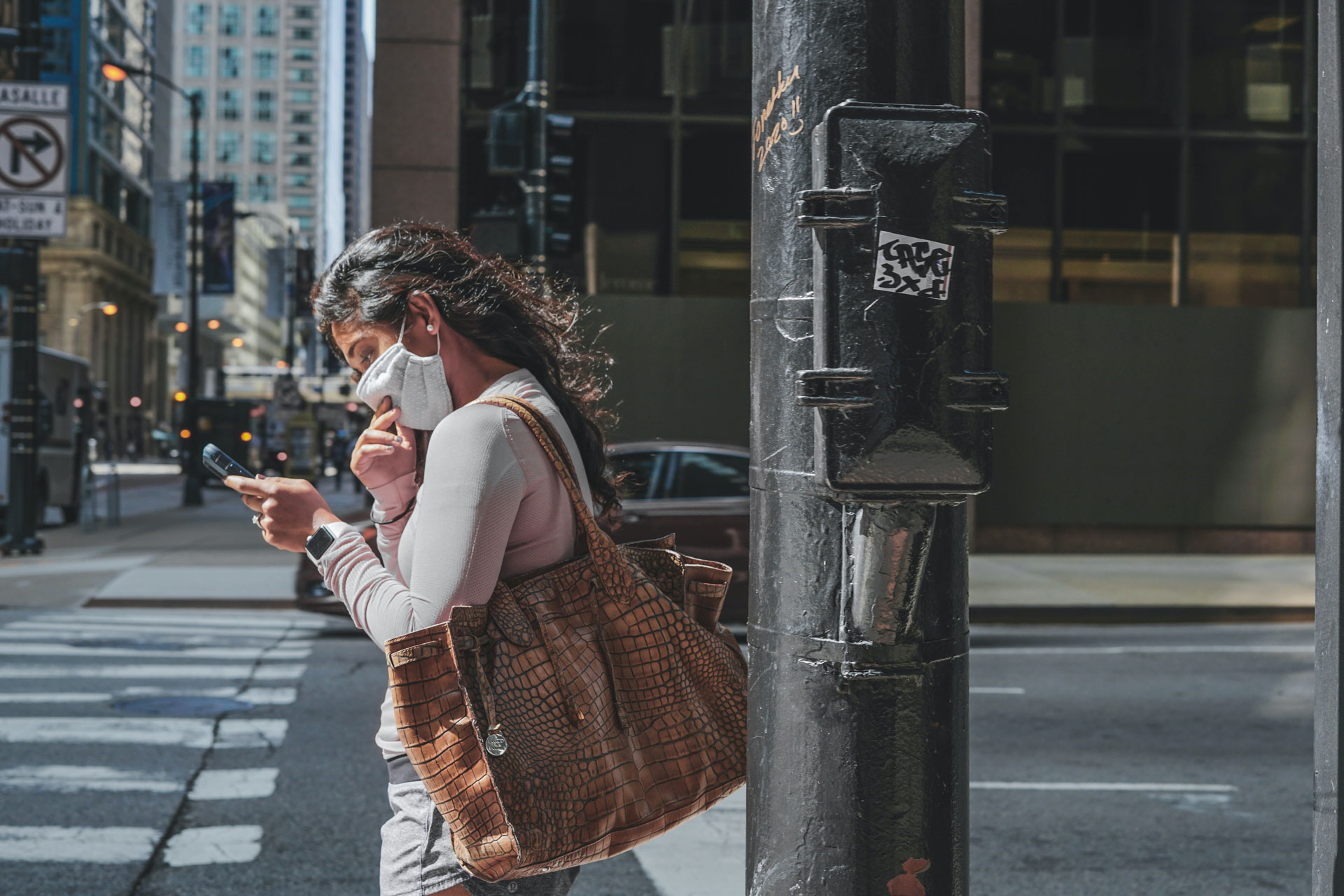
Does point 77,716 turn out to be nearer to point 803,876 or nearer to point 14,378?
point 803,876

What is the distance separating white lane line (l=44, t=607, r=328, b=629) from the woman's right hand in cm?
980

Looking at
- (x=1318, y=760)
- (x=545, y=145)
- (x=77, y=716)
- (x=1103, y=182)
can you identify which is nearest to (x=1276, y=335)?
(x=1103, y=182)

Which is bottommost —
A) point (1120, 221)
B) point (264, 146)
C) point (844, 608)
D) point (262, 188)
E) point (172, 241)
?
point (844, 608)

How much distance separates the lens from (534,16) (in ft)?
35.7

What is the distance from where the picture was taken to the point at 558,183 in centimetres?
1097

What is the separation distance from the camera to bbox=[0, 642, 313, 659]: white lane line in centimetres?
994

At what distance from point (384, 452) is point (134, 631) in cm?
984

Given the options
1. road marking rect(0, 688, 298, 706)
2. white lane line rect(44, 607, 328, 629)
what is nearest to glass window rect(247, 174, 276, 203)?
white lane line rect(44, 607, 328, 629)

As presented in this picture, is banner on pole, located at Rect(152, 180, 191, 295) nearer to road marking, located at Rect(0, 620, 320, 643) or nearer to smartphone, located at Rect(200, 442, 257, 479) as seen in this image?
road marking, located at Rect(0, 620, 320, 643)

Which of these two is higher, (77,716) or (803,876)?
(803,876)

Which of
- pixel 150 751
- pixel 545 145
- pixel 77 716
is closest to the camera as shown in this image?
pixel 150 751

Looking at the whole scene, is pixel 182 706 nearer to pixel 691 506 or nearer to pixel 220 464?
pixel 691 506

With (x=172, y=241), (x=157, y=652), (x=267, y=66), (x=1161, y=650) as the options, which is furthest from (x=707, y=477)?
(x=267, y=66)

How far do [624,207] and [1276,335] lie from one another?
9.20 m
